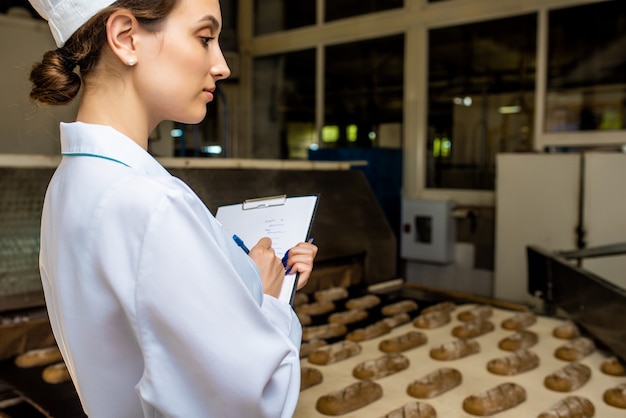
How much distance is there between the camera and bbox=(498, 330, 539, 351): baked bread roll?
1783mm

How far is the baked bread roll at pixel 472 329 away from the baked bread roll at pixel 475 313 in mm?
70

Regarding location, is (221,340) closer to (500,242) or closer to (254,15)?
(500,242)

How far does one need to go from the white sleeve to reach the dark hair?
241mm

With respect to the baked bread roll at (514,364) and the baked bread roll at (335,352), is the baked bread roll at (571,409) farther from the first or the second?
the baked bread roll at (335,352)

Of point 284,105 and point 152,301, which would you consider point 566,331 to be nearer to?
point 152,301

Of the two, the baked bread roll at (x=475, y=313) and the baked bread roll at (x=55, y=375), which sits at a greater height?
the baked bread roll at (x=55, y=375)

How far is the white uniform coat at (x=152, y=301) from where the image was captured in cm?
60

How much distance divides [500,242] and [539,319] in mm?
1642

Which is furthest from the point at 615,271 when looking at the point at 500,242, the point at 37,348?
the point at 37,348

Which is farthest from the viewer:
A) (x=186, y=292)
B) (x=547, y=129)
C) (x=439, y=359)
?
(x=547, y=129)

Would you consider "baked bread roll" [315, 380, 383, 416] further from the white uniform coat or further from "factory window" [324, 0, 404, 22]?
"factory window" [324, 0, 404, 22]

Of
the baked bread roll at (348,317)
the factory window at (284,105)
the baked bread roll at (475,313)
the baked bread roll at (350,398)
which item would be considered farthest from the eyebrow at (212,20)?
the factory window at (284,105)

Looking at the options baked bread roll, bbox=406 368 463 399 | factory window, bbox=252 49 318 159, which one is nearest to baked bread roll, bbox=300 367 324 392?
baked bread roll, bbox=406 368 463 399

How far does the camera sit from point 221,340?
1.99 ft
